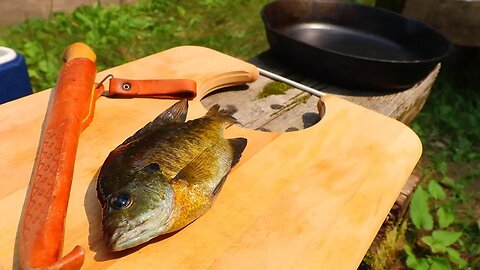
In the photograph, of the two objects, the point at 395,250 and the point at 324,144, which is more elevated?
the point at 324,144

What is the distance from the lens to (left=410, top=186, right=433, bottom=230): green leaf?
9.80 ft

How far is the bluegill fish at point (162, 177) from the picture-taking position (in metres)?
1.30

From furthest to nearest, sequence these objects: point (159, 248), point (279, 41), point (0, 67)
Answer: point (279, 41) → point (0, 67) → point (159, 248)

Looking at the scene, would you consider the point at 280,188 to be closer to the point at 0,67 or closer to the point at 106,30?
the point at 0,67

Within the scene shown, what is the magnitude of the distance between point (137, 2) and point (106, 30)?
0.89m

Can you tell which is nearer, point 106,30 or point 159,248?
point 159,248

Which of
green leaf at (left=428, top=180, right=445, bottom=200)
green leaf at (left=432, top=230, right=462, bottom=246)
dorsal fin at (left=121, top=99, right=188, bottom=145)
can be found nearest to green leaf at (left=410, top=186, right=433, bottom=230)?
green leaf at (left=432, top=230, right=462, bottom=246)

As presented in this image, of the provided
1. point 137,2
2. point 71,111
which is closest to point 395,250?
point 71,111

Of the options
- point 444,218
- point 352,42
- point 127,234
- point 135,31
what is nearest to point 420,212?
point 444,218

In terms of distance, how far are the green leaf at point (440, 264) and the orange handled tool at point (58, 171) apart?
2.08 m

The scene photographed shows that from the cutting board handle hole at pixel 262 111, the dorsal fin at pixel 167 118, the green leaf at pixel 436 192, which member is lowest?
the green leaf at pixel 436 192

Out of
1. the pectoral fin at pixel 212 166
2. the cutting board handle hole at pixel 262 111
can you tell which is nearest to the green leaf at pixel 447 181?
the cutting board handle hole at pixel 262 111

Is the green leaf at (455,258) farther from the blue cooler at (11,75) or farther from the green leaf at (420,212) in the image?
the blue cooler at (11,75)

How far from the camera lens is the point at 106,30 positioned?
5062mm
